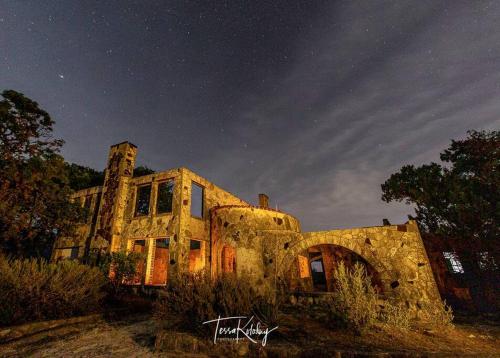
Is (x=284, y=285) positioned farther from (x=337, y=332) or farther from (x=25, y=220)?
(x=25, y=220)

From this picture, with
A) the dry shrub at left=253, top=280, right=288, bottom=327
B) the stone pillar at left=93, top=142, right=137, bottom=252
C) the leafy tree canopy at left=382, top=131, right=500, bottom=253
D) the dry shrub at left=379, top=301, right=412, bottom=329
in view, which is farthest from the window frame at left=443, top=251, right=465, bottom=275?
the stone pillar at left=93, top=142, right=137, bottom=252

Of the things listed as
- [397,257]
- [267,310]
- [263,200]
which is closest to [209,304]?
[267,310]

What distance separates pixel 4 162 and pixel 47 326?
603 cm

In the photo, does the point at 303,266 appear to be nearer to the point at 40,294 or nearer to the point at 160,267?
the point at 160,267

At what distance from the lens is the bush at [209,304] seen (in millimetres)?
4508

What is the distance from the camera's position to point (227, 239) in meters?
11.1

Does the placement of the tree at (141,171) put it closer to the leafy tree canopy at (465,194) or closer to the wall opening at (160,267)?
the wall opening at (160,267)

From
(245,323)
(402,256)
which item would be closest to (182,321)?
(245,323)

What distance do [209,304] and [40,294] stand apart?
479 cm

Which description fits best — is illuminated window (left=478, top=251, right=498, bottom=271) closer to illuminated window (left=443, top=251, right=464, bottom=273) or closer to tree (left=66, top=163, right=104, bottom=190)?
illuminated window (left=443, top=251, right=464, bottom=273)

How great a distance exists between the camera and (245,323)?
442 centimetres

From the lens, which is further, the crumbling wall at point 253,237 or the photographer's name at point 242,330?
the crumbling wall at point 253,237

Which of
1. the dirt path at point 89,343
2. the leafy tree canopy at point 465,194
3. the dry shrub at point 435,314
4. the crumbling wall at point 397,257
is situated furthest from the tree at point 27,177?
the leafy tree canopy at point 465,194

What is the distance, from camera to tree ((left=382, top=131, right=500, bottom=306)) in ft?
28.0
